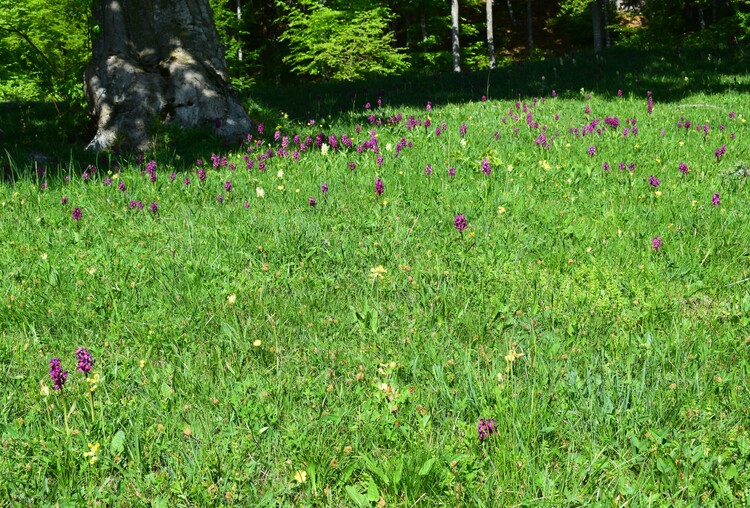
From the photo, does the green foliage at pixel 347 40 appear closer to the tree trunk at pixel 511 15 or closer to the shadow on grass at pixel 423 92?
the shadow on grass at pixel 423 92

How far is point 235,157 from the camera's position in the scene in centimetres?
699

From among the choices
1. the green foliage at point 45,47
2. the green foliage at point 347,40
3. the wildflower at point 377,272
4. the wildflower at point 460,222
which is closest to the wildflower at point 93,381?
the wildflower at point 377,272

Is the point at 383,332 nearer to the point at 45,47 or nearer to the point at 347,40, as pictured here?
the point at 45,47

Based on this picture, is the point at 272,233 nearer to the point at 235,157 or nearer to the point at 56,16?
the point at 235,157

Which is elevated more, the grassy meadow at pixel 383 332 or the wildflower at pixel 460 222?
the wildflower at pixel 460 222

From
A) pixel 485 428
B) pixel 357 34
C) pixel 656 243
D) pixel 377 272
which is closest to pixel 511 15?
pixel 357 34

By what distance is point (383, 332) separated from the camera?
3223 millimetres

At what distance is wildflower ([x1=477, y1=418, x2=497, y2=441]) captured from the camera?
231 cm

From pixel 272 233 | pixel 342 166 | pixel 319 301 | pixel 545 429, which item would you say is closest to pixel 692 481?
pixel 545 429

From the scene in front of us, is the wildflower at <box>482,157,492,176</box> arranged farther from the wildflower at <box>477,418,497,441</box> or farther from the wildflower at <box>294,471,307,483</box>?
the wildflower at <box>294,471,307,483</box>

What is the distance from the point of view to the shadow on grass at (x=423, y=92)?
26.5ft

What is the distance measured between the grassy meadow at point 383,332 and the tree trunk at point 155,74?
2.09 meters

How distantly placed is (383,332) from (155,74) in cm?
728

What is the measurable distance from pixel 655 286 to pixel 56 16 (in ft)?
69.8
